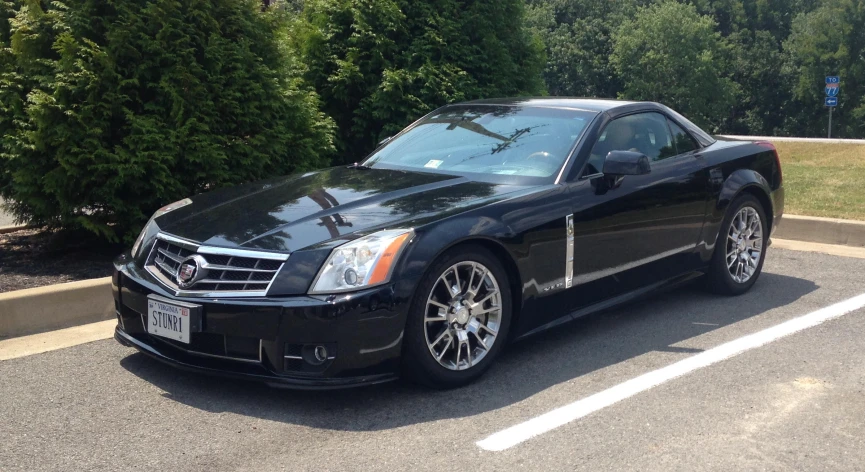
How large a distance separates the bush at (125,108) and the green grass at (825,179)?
19.1 feet

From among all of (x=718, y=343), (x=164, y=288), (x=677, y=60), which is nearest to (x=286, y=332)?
(x=164, y=288)

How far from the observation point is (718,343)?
17.5 ft

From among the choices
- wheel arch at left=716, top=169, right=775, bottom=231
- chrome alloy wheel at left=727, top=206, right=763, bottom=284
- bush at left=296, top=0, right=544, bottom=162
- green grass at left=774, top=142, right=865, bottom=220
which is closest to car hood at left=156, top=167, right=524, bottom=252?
wheel arch at left=716, top=169, right=775, bottom=231

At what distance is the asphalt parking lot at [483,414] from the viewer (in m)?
3.71

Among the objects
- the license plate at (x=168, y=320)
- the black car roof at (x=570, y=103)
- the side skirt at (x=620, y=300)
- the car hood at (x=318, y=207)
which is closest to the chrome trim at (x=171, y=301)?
the license plate at (x=168, y=320)

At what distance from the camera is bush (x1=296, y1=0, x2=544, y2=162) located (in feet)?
30.4

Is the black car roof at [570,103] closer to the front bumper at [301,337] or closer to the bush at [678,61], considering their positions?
the front bumper at [301,337]

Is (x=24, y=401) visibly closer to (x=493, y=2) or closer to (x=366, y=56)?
(x=366, y=56)

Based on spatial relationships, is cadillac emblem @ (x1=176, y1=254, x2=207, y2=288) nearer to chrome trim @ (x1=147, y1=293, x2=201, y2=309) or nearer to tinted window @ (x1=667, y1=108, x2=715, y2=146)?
chrome trim @ (x1=147, y1=293, x2=201, y2=309)

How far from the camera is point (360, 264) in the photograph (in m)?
4.17

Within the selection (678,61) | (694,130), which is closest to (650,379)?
(694,130)

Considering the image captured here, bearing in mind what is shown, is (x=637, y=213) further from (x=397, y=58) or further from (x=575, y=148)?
(x=397, y=58)

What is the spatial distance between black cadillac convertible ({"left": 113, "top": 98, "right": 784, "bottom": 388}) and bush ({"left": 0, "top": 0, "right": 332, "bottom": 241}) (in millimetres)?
1404

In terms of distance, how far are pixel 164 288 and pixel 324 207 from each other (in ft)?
3.02
